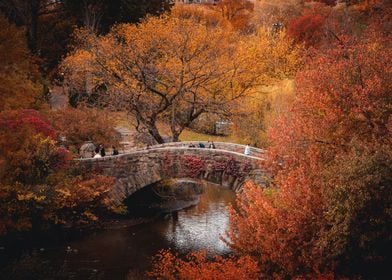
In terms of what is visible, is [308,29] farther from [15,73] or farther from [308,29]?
[15,73]

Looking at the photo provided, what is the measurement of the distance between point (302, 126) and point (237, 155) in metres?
5.28

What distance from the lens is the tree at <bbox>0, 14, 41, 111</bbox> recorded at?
29391 mm

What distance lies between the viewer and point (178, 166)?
26.8 metres

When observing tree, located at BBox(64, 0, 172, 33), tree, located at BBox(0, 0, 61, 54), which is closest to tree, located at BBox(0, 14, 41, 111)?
tree, located at BBox(0, 0, 61, 54)

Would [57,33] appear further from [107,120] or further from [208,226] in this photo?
[208,226]

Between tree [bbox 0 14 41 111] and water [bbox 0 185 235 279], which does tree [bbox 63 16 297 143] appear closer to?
tree [bbox 0 14 41 111]

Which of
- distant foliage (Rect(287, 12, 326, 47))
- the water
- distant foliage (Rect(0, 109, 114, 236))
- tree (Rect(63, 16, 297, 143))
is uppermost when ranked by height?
distant foliage (Rect(287, 12, 326, 47))

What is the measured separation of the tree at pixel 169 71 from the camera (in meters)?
34.2

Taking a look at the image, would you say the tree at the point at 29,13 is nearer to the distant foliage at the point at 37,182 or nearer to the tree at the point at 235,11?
the distant foliage at the point at 37,182

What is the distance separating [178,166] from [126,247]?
15.4 feet

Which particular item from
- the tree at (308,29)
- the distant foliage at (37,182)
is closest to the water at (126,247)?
the distant foliage at (37,182)

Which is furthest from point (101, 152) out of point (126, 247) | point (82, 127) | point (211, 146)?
point (211, 146)

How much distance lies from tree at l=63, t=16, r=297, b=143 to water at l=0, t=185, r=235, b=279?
20.9ft

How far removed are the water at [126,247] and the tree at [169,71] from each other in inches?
251
